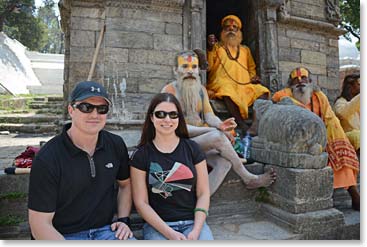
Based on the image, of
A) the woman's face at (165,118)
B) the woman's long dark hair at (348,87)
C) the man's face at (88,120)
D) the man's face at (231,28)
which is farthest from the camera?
the man's face at (231,28)

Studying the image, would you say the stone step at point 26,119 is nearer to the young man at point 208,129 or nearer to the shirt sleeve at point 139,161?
the young man at point 208,129

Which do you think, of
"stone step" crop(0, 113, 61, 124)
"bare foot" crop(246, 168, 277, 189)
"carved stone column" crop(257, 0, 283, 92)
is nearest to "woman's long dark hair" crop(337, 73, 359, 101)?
"carved stone column" crop(257, 0, 283, 92)

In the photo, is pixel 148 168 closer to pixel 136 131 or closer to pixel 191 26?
pixel 136 131

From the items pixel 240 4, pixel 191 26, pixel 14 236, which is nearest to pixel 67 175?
pixel 14 236

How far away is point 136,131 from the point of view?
4391mm

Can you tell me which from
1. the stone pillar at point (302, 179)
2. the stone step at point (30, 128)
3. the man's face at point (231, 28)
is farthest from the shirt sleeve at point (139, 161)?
the stone step at point (30, 128)

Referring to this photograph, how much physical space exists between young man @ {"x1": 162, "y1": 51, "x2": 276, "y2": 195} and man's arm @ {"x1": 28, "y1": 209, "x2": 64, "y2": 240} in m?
1.52

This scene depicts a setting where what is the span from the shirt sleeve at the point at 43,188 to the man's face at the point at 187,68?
1.94m

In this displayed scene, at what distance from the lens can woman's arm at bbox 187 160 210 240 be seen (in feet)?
6.54

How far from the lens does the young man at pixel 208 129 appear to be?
280 cm

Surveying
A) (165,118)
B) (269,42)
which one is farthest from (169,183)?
(269,42)

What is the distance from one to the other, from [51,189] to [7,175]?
51.6 inches

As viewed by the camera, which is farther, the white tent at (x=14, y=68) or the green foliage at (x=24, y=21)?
the white tent at (x=14, y=68)

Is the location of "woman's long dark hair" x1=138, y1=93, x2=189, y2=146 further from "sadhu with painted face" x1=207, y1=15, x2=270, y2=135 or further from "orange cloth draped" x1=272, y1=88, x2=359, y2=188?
"sadhu with painted face" x1=207, y1=15, x2=270, y2=135
